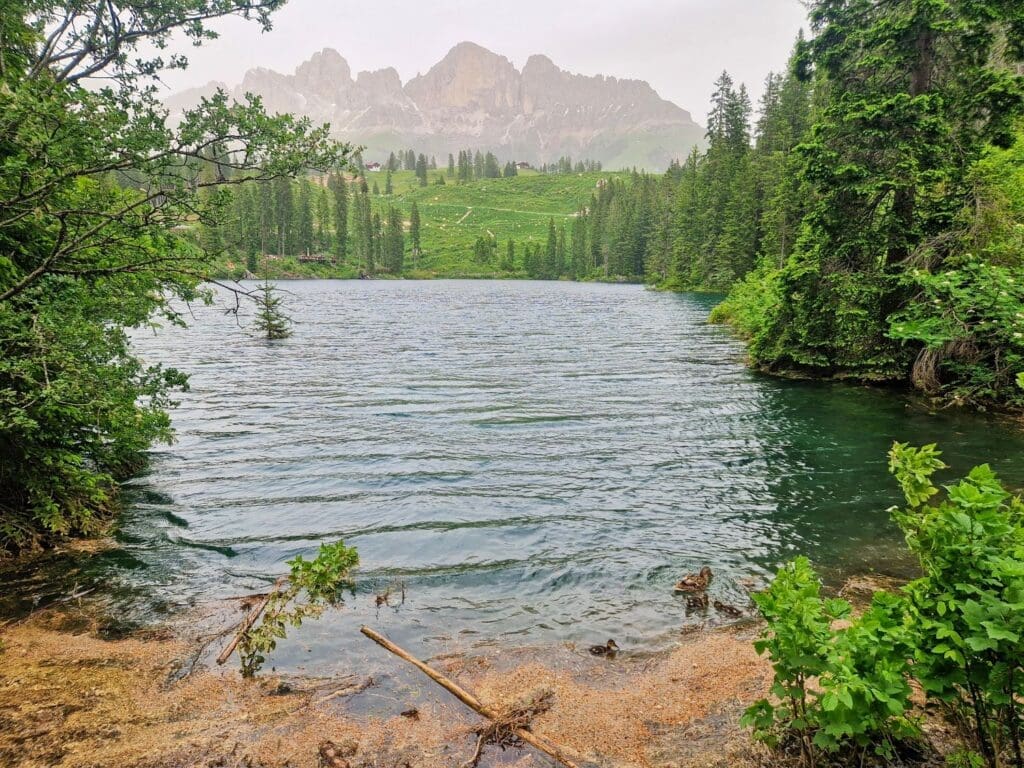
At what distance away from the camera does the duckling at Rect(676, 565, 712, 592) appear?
8914 mm

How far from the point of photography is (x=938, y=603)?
3688 millimetres

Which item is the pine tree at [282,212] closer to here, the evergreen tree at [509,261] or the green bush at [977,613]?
the evergreen tree at [509,261]

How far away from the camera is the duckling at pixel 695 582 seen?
8914mm

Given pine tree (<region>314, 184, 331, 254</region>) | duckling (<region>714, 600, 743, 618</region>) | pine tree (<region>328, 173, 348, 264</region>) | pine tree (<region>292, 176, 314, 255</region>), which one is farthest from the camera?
pine tree (<region>328, 173, 348, 264</region>)

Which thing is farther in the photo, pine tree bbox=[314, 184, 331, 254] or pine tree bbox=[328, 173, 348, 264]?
pine tree bbox=[328, 173, 348, 264]

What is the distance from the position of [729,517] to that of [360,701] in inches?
320

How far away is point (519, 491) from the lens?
13414 millimetres

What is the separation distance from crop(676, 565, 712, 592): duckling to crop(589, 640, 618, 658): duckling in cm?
189

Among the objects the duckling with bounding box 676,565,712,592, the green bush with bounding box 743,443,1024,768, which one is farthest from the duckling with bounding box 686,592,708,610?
the green bush with bounding box 743,443,1024,768

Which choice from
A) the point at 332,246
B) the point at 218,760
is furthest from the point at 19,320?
the point at 332,246

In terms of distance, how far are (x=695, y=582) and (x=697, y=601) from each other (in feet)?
1.36

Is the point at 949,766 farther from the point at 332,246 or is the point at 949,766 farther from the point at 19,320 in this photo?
the point at 332,246

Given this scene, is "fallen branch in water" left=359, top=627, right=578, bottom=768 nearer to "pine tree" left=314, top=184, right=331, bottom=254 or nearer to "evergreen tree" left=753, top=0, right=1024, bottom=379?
"evergreen tree" left=753, top=0, right=1024, bottom=379

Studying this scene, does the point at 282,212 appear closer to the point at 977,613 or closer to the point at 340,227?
the point at 340,227
